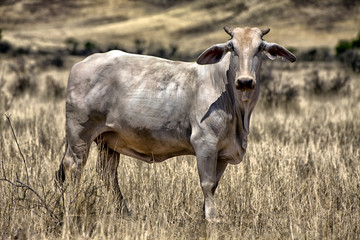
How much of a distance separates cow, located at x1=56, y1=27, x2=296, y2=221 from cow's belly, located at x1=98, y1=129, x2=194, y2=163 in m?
0.01

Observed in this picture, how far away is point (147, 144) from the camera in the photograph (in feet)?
19.3

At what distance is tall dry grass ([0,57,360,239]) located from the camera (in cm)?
506

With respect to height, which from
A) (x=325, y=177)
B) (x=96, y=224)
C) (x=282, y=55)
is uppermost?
(x=282, y=55)

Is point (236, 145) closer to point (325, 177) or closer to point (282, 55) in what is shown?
point (282, 55)

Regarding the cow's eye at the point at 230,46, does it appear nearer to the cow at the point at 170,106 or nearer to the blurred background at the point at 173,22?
the cow at the point at 170,106

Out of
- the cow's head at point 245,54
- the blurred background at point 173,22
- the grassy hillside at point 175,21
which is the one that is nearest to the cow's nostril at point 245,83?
the cow's head at point 245,54

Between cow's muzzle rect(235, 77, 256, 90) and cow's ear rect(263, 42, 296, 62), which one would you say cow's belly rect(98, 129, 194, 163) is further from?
cow's ear rect(263, 42, 296, 62)

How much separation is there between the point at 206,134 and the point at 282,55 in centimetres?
113

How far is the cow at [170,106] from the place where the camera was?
17.9 feet

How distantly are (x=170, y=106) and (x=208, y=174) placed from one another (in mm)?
788

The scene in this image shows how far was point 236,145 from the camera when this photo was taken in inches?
220

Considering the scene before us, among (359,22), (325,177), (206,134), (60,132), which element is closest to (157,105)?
(206,134)

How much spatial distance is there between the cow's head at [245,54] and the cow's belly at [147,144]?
0.85m

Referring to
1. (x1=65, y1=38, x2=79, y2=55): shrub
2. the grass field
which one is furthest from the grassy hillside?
the grass field
